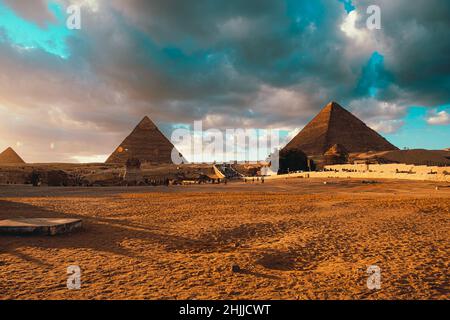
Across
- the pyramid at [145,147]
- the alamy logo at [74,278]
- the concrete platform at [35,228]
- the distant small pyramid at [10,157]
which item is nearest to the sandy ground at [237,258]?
the alamy logo at [74,278]

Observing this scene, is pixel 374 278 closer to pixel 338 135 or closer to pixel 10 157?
pixel 338 135

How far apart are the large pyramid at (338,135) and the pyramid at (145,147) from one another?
5201 centimetres

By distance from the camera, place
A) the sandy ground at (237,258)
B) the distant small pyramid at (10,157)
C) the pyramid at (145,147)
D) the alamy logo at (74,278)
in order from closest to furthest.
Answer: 1. the sandy ground at (237,258)
2. the alamy logo at (74,278)
3. the pyramid at (145,147)
4. the distant small pyramid at (10,157)

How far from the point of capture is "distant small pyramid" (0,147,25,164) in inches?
4941

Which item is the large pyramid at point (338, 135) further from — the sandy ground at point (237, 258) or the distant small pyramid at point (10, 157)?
the distant small pyramid at point (10, 157)

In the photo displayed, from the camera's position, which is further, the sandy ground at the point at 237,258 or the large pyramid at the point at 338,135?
the large pyramid at the point at 338,135

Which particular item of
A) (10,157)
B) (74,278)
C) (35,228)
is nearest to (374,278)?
(74,278)

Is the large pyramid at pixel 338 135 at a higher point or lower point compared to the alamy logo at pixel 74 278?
higher

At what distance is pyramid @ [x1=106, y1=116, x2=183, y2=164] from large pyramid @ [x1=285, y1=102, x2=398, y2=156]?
2048 inches

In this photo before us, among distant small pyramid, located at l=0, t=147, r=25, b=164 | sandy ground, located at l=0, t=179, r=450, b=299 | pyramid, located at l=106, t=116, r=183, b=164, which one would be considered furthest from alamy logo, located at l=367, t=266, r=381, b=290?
distant small pyramid, located at l=0, t=147, r=25, b=164

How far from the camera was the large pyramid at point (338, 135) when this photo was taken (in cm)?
10462

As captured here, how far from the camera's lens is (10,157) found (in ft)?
416
